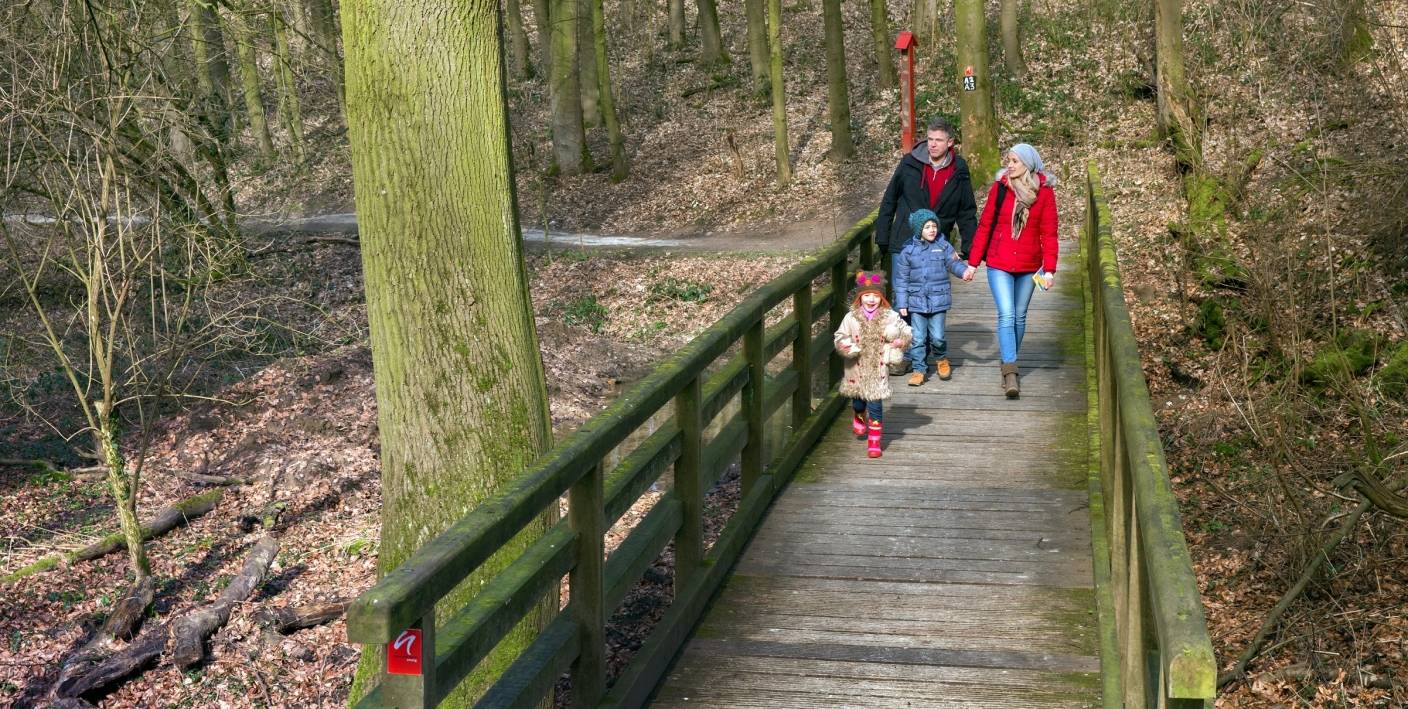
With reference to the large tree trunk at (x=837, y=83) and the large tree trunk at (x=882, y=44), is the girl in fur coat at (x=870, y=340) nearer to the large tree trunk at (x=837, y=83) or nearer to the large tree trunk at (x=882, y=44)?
the large tree trunk at (x=837, y=83)

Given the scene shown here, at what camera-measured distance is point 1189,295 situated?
53.6 ft

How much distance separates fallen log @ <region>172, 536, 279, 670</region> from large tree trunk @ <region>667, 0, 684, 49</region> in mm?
30163

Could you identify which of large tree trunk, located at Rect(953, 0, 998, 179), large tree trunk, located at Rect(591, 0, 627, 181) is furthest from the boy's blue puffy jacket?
large tree trunk, located at Rect(591, 0, 627, 181)

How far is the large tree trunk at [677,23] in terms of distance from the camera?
39.5m

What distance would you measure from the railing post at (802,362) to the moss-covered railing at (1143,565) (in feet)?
7.29

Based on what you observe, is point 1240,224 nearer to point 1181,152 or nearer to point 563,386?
point 1181,152

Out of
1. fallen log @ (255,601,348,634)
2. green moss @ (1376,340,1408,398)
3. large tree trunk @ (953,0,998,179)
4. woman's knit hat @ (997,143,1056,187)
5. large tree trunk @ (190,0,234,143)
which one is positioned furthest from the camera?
large tree trunk @ (953,0,998,179)

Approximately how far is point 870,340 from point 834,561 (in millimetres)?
1793

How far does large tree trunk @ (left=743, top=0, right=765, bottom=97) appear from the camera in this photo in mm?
29672

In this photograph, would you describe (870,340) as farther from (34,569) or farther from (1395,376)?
(34,569)

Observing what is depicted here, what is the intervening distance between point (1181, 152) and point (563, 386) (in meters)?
9.80

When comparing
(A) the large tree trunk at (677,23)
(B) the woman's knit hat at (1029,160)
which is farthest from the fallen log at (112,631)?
(A) the large tree trunk at (677,23)

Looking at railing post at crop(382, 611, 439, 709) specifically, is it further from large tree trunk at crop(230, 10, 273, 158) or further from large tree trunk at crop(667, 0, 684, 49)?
large tree trunk at crop(667, 0, 684, 49)

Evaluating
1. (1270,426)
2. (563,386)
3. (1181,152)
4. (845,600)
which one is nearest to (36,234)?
(563,386)
